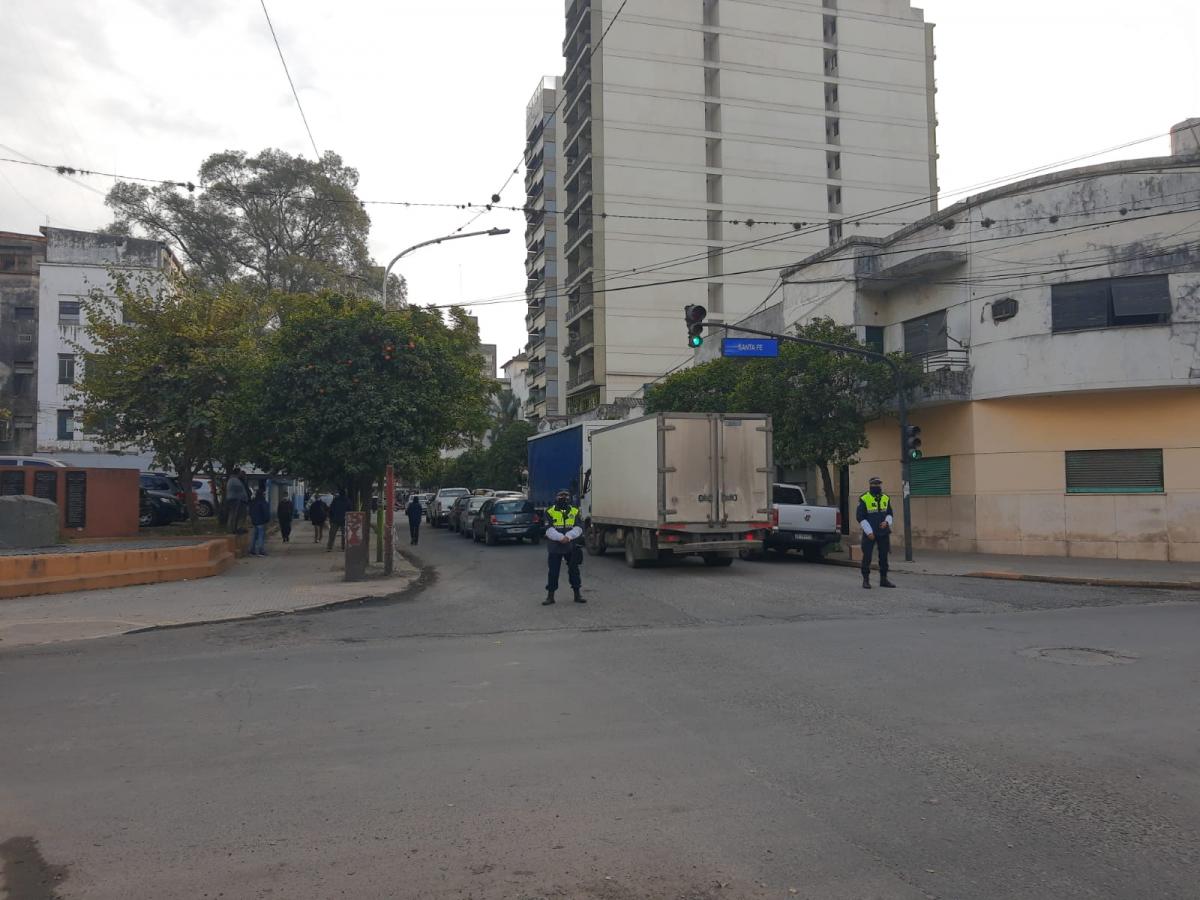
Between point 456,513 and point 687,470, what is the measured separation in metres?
21.9

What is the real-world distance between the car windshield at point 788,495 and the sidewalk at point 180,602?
952 centimetres

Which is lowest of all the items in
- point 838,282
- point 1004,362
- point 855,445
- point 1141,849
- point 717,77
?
point 1141,849

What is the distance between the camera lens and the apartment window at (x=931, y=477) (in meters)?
25.9

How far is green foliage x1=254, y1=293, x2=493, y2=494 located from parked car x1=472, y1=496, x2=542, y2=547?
27.6 ft

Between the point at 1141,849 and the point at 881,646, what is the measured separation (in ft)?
18.0

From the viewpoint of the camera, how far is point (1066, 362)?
74.0ft

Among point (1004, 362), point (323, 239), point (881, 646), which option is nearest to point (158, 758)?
point (881, 646)

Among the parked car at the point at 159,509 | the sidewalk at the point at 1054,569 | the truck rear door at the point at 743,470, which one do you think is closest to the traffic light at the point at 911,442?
the sidewalk at the point at 1054,569

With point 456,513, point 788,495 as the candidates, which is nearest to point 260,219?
point 456,513

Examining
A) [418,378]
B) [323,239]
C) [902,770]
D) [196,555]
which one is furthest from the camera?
[323,239]

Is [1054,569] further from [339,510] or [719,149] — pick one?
[719,149]

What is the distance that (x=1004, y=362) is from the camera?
77.8 ft

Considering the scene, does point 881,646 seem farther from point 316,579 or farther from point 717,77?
point 717,77

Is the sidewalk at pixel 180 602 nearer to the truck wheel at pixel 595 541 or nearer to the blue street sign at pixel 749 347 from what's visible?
the truck wheel at pixel 595 541
